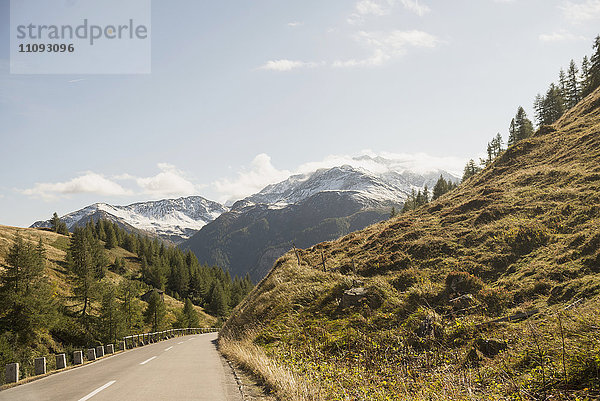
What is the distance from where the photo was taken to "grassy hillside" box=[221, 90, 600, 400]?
6.13 metres

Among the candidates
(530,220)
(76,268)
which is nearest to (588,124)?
(530,220)

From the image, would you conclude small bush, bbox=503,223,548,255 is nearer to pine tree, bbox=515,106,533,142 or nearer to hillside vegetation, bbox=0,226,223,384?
hillside vegetation, bbox=0,226,223,384

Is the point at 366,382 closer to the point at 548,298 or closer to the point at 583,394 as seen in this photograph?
the point at 583,394

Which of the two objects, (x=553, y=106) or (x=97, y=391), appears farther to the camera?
(x=553, y=106)

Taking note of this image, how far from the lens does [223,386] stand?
366 inches

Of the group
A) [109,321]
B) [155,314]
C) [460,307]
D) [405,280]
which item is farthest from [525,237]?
[155,314]

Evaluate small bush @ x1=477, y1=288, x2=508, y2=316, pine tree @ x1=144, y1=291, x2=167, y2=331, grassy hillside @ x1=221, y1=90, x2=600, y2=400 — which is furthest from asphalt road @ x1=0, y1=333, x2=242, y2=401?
pine tree @ x1=144, y1=291, x2=167, y2=331

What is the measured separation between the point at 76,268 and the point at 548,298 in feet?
171

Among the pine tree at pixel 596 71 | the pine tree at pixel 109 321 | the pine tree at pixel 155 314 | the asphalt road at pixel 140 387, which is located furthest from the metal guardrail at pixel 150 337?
the pine tree at pixel 596 71

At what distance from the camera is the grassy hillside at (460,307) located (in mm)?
6133

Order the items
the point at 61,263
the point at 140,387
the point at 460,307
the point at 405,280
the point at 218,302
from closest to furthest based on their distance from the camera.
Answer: the point at 140,387
the point at 460,307
the point at 405,280
the point at 61,263
the point at 218,302

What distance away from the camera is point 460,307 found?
13523 millimetres

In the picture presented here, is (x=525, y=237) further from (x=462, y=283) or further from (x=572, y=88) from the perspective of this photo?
(x=572, y=88)

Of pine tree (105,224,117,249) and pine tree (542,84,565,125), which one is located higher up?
pine tree (542,84,565,125)
